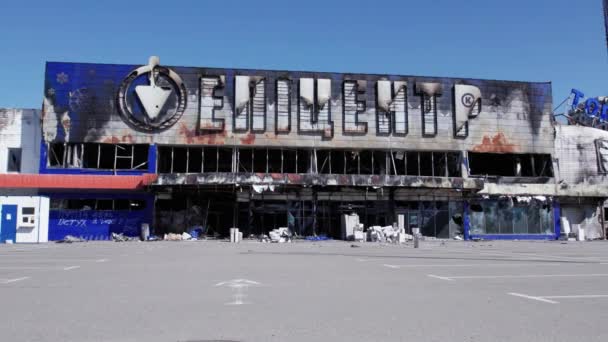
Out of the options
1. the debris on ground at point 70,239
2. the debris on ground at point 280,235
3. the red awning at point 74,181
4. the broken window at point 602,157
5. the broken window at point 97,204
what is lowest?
the debris on ground at point 70,239

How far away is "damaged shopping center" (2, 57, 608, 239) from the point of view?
125 feet

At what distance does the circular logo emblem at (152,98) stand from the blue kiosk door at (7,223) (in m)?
10.4

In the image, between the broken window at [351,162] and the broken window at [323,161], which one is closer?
the broken window at [323,161]

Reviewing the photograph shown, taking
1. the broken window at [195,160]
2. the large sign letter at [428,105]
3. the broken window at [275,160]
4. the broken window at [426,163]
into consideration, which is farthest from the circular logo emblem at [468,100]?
the broken window at [195,160]

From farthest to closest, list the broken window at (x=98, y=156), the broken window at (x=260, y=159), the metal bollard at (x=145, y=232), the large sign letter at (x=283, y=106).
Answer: the broken window at (x=260, y=159)
the large sign letter at (x=283, y=106)
the broken window at (x=98, y=156)
the metal bollard at (x=145, y=232)

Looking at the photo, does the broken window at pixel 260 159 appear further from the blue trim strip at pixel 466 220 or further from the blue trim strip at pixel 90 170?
the blue trim strip at pixel 466 220

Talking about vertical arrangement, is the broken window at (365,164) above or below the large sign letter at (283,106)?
below

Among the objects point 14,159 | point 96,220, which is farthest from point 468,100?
point 14,159

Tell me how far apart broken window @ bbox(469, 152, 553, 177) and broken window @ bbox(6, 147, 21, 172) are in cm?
3546

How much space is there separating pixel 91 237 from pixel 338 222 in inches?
712

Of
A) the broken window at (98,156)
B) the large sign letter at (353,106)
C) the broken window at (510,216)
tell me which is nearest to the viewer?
the broken window at (98,156)

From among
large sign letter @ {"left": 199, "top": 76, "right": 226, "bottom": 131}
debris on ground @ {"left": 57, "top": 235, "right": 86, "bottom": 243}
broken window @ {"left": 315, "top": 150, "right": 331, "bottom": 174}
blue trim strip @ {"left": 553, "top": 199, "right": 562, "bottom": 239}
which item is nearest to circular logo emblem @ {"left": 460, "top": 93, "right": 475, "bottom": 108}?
blue trim strip @ {"left": 553, "top": 199, "right": 562, "bottom": 239}

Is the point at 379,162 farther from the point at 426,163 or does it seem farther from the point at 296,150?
the point at 296,150

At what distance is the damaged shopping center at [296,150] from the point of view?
125 ft
